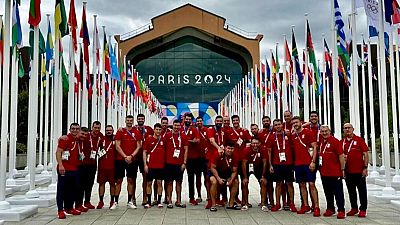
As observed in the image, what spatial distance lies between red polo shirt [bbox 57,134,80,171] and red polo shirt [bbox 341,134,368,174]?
547 cm

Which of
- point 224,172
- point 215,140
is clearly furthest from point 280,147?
point 215,140

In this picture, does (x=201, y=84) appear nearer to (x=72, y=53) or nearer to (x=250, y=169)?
(x=72, y=53)

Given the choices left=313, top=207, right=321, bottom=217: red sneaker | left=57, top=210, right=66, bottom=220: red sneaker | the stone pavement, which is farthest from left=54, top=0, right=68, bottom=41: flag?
left=313, top=207, right=321, bottom=217: red sneaker

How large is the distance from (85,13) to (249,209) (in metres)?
9.01

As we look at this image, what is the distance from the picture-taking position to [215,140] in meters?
11.1

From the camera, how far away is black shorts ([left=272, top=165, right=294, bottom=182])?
1066cm

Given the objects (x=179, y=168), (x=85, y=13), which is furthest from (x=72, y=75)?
(x=179, y=168)

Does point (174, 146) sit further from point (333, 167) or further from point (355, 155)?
point (355, 155)

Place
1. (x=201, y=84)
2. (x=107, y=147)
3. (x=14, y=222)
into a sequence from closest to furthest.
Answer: (x=14, y=222) → (x=107, y=147) → (x=201, y=84)

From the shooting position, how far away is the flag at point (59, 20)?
13719mm

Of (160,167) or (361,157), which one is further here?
(160,167)

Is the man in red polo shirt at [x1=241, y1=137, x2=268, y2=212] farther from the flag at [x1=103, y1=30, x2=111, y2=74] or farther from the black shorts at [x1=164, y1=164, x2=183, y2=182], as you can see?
the flag at [x1=103, y1=30, x2=111, y2=74]

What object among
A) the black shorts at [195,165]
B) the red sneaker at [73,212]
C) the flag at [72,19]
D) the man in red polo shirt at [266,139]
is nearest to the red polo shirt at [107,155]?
the red sneaker at [73,212]

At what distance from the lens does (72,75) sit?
14.8 m
